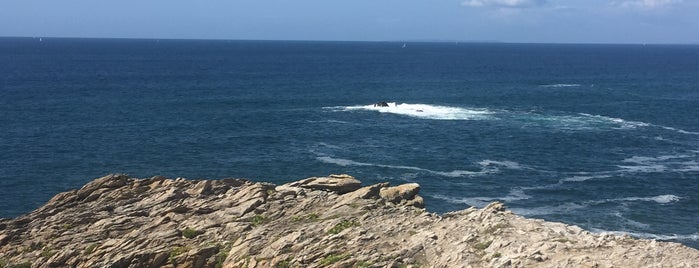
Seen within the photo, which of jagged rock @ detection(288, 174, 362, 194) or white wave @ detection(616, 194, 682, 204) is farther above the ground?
jagged rock @ detection(288, 174, 362, 194)

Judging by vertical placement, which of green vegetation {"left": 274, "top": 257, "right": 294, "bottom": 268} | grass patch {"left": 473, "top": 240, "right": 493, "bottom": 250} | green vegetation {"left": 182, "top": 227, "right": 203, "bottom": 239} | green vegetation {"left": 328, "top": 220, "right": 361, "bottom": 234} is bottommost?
green vegetation {"left": 274, "top": 257, "right": 294, "bottom": 268}

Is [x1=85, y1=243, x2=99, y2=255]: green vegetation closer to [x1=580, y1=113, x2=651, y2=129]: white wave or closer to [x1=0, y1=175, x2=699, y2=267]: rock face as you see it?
[x1=0, y1=175, x2=699, y2=267]: rock face

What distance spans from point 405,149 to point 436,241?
190ft

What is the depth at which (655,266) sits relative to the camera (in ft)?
98.6

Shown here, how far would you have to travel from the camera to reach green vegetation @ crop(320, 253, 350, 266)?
33406 mm

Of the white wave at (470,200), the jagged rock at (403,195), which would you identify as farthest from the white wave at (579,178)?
the jagged rock at (403,195)

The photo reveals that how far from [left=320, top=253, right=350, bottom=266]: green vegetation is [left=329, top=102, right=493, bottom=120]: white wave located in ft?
286

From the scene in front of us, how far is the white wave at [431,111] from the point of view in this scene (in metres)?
121

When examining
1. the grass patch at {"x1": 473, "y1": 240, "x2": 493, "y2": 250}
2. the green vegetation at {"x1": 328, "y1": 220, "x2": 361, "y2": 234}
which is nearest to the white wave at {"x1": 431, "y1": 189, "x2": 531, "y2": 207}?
the green vegetation at {"x1": 328, "y1": 220, "x2": 361, "y2": 234}

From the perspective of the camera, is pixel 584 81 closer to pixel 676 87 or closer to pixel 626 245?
pixel 676 87

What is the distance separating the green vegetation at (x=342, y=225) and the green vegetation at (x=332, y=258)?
278cm

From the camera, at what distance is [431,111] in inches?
5030

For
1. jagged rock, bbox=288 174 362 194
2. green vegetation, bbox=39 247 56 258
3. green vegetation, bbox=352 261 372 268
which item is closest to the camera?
green vegetation, bbox=352 261 372 268

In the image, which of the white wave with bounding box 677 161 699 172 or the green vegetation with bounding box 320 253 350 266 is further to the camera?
the white wave with bounding box 677 161 699 172
